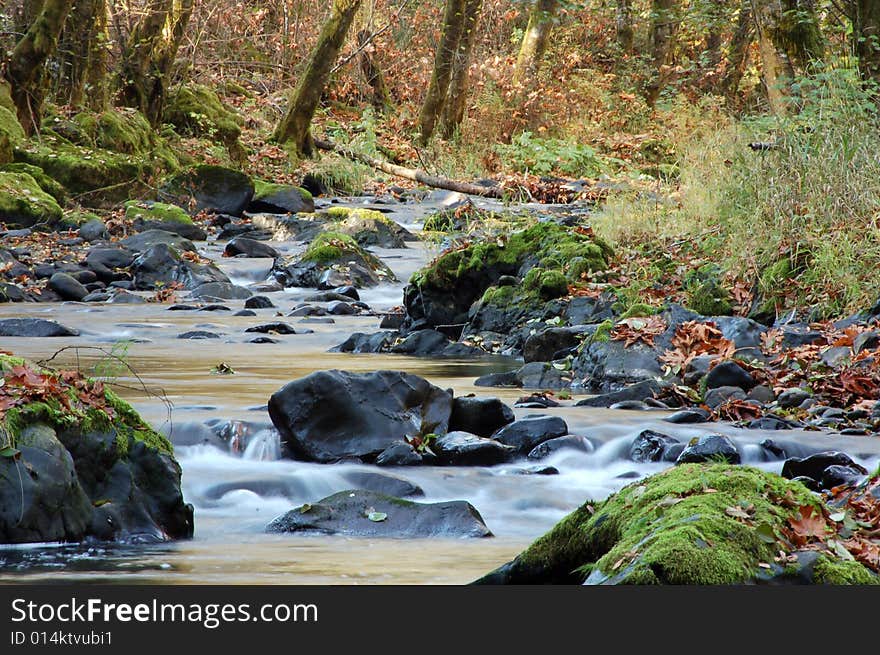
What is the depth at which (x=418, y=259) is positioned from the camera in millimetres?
16500

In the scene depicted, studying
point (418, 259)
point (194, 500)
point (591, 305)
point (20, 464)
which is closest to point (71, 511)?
point (20, 464)

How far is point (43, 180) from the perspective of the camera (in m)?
17.8

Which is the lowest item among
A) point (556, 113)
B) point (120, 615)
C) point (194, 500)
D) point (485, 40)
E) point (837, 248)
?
point (194, 500)

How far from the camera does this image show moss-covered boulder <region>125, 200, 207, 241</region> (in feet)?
57.6

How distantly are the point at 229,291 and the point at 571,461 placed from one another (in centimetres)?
874

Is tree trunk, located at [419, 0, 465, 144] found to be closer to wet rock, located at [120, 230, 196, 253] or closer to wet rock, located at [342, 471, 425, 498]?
wet rock, located at [120, 230, 196, 253]

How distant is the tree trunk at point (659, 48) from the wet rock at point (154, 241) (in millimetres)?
16284

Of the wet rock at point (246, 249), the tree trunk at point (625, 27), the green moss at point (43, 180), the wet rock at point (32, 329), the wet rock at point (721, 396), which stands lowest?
the wet rock at point (721, 396)

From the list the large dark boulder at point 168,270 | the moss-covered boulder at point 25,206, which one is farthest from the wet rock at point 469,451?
the moss-covered boulder at point 25,206

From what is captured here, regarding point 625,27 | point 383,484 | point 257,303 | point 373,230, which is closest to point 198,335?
point 257,303

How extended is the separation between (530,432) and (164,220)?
12.5 m

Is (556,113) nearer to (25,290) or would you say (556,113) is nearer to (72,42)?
(72,42)

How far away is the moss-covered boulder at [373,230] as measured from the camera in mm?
17469

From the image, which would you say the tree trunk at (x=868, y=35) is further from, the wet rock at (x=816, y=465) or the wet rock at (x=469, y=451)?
the wet rock at (x=469, y=451)
